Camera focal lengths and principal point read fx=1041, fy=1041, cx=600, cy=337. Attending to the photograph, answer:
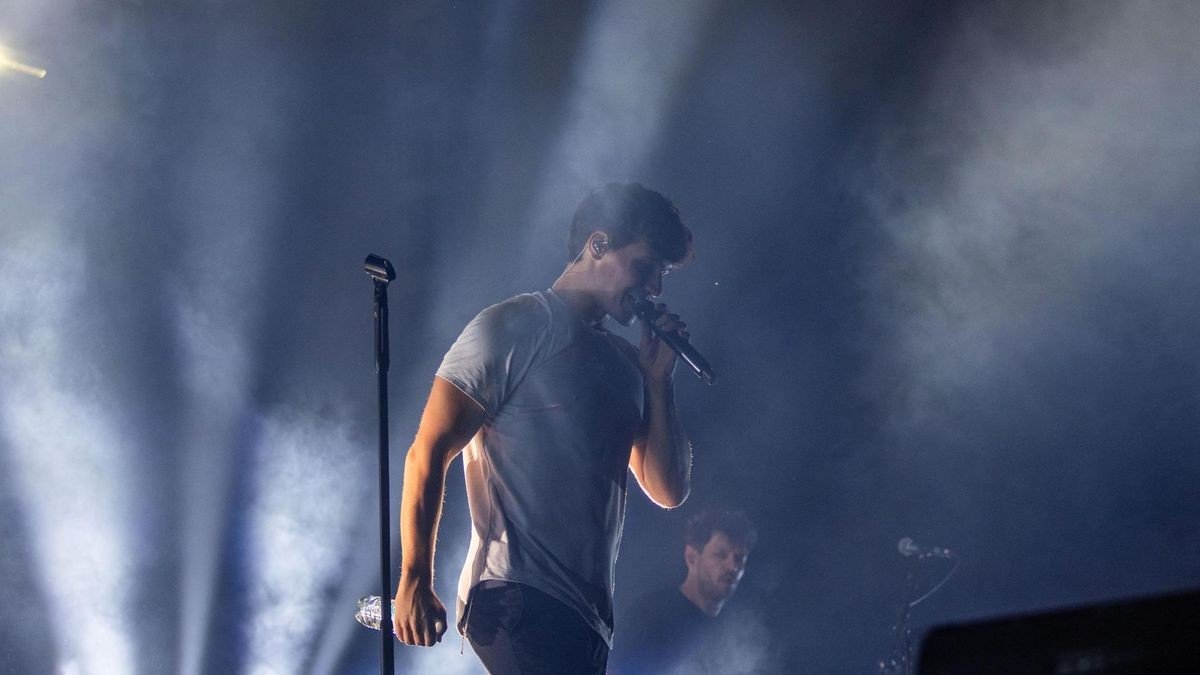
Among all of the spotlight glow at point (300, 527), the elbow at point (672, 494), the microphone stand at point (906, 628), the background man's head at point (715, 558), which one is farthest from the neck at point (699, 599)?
the elbow at point (672, 494)

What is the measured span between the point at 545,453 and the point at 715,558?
2231 mm

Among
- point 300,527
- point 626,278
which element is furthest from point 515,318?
point 300,527

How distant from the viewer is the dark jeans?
1.96m

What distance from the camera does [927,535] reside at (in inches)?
173

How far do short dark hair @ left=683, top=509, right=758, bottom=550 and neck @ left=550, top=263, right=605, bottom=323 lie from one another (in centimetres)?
196

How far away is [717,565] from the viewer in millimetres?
4195

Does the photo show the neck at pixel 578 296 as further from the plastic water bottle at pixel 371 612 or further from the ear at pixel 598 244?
the plastic water bottle at pixel 371 612

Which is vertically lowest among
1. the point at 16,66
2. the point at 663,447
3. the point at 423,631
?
the point at 423,631

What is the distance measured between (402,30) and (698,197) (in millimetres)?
1424

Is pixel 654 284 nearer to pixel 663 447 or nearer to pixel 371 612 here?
pixel 663 447

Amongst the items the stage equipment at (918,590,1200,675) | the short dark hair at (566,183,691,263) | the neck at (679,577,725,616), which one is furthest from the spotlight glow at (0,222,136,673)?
the stage equipment at (918,590,1200,675)

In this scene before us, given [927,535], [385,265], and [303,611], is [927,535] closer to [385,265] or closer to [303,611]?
[303,611]

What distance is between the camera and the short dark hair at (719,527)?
13.9 feet

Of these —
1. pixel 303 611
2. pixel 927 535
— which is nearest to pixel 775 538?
pixel 927 535
